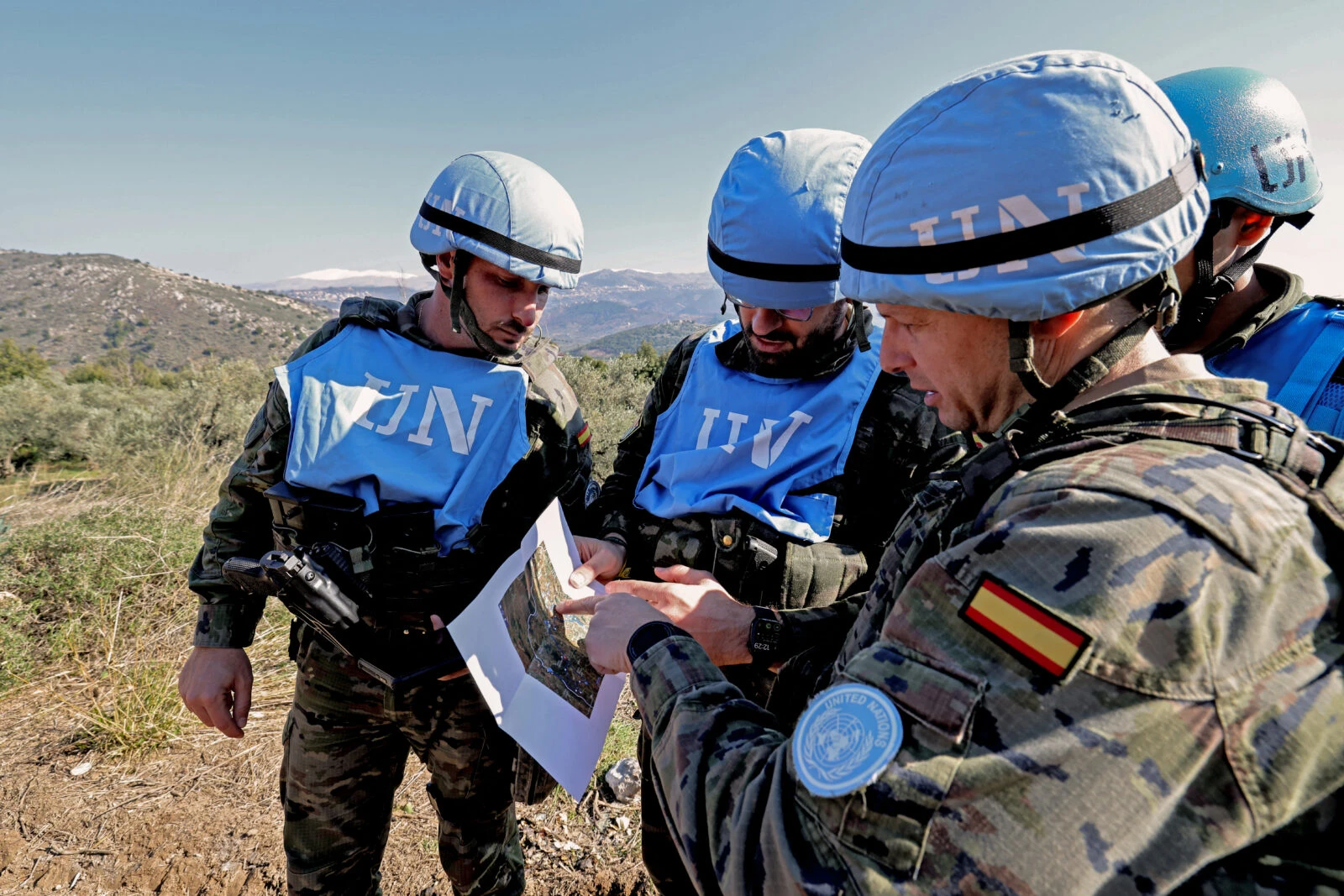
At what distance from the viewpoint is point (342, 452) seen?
2.19 metres

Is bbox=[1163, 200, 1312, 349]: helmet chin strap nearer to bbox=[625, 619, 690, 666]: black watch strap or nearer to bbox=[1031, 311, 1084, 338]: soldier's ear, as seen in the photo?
bbox=[1031, 311, 1084, 338]: soldier's ear

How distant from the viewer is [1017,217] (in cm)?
100

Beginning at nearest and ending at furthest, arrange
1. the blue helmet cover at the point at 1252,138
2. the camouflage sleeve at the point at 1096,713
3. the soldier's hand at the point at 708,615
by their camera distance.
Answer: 1. the camouflage sleeve at the point at 1096,713
2. the soldier's hand at the point at 708,615
3. the blue helmet cover at the point at 1252,138

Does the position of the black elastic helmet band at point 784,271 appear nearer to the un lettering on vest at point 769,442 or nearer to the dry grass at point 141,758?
the un lettering on vest at point 769,442

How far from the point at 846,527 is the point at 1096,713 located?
1.28m

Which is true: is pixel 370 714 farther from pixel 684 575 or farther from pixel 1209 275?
pixel 1209 275

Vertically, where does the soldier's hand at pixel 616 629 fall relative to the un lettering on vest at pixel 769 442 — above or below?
below

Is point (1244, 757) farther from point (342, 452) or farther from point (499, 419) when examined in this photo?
point (342, 452)

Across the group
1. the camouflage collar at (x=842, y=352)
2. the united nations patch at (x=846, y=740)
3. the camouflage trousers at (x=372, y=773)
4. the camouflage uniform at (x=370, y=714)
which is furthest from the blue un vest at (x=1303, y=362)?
the camouflage trousers at (x=372, y=773)

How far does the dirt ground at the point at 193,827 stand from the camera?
2.89 meters

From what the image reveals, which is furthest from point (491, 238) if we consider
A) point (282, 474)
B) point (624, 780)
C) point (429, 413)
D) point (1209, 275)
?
point (624, 780)

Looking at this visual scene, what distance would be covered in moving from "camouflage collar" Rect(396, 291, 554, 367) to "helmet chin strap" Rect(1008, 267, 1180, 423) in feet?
5.81

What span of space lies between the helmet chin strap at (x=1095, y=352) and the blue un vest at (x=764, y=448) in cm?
85

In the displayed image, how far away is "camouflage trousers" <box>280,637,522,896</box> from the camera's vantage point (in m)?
2.24
